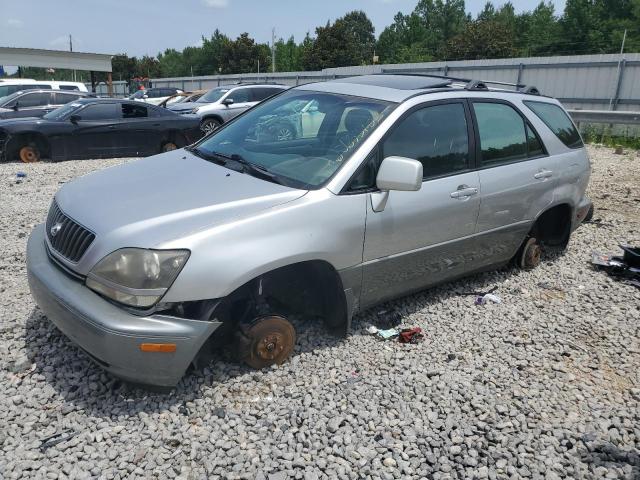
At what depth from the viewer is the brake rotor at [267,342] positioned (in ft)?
10.6

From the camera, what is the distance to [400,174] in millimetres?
3309

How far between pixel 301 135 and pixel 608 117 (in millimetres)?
11793

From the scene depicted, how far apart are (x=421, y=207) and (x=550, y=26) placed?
66.4 m

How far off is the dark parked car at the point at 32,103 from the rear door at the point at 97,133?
129 inches

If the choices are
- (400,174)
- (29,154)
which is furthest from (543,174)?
(29,154)

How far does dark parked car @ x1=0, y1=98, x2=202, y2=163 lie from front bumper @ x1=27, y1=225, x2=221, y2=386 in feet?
30.5

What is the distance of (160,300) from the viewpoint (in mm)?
2744

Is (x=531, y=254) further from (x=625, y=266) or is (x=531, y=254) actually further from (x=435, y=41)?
(x=435, y=41)

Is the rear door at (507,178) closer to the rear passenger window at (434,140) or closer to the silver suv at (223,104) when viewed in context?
the rear passenger window at (434,140)

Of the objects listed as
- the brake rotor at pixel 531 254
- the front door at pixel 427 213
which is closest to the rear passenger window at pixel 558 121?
the brake rotor at pixel 531 254

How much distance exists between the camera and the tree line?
53438mm

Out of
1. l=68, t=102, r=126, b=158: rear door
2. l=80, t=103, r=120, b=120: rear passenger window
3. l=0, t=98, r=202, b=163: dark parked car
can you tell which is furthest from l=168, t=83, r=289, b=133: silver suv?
l=68, t=102, r=126, b=158: rear door

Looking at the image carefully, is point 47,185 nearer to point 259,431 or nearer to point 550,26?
point 259,431

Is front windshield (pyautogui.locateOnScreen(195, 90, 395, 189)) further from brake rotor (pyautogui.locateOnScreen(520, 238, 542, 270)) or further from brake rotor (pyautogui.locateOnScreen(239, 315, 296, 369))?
brake rotor (pyautogui.locateOnScreen(520, 238, 542, 270))
